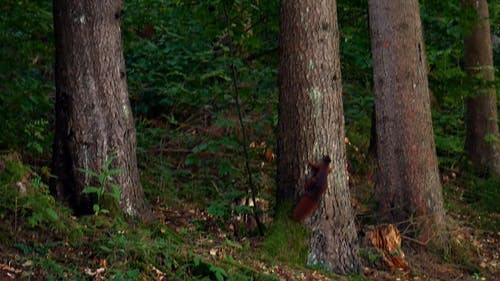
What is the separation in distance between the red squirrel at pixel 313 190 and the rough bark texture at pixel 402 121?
7.84 feet

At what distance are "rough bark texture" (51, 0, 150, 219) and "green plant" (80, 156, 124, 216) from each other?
78 millimetres

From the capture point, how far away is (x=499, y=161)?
15633mm

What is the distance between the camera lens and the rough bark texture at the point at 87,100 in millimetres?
7477

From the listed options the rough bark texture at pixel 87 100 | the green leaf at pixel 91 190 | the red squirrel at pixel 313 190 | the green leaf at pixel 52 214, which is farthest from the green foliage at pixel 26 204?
the red squirrel at pixel 313 190

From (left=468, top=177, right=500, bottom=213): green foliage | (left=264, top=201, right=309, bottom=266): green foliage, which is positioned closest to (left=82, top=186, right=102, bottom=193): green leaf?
(left=264, top=201, right=309, bottom=266): green foliage

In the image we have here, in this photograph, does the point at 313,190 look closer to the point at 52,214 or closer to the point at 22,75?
the point at 52,214

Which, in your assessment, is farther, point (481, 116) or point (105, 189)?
point (481, 116)

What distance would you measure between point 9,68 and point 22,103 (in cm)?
57

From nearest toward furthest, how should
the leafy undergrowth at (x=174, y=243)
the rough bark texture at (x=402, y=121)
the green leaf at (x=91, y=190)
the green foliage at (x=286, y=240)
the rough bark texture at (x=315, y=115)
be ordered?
the leafy undergrowth at (x=174, y=243)
the green leaf at (x=91, y=190)
the green foliage at (x=286, y=240)
the rough bark texture at (x=315, y=115)
the rough bark texture at (x=402, y=121)

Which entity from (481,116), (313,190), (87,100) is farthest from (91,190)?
(481,116)

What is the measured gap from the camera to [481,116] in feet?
51.4

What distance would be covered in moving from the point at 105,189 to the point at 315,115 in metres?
2.28

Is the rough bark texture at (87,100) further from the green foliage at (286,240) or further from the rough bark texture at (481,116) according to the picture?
the rough bark texture at (481,116)

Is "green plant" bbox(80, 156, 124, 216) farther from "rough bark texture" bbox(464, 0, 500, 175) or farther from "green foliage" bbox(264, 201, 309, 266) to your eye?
"rough bark texture" bbox(464, 0, 500, 175)
